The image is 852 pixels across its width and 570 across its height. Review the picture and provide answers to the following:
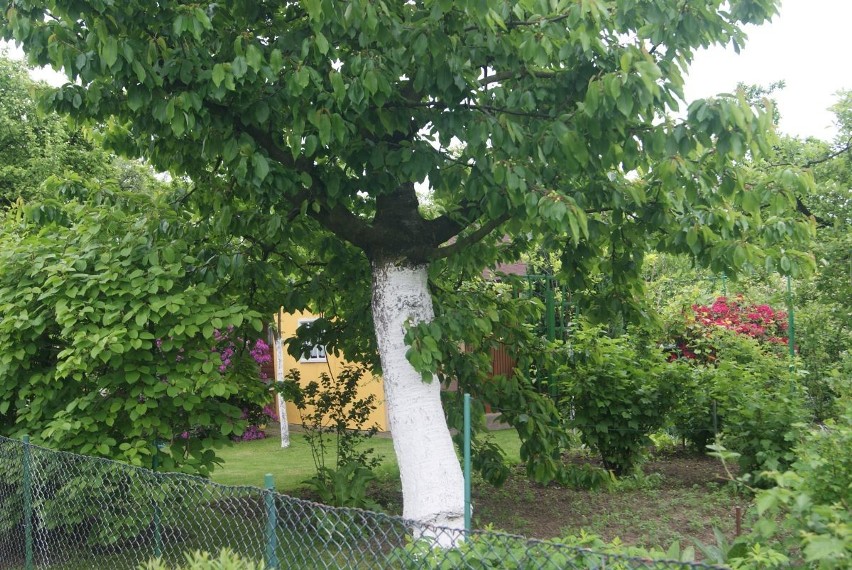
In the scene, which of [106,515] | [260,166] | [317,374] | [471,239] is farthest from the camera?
[317,374]

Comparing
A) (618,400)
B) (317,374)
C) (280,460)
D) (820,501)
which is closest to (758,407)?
(618,400)

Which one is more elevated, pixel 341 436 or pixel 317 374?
pixel 317 374

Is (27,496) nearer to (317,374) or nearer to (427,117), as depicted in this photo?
(427,117)

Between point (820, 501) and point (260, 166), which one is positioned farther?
point (260, 166)

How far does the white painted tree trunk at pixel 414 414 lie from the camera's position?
547 cm

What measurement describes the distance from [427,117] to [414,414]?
2.01 m

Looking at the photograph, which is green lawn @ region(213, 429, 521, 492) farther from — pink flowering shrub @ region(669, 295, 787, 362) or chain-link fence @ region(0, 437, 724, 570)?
chain-link fence @ region(0, 437, 724, 570)

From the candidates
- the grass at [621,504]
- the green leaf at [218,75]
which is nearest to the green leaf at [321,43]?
the green leaf at [218,75]

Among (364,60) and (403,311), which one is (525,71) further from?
(403,311)

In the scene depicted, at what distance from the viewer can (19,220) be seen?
728 centimetres

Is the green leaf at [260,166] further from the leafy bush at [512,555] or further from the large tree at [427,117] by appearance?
the leafy bush at [512,555]

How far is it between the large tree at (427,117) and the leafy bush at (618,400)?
286 cm

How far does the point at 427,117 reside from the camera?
5508mm

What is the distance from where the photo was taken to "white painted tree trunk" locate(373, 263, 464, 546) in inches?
215
